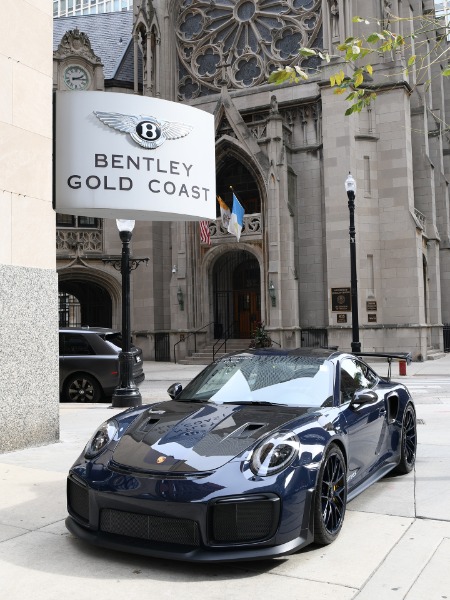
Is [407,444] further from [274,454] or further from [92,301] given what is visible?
[92,301]

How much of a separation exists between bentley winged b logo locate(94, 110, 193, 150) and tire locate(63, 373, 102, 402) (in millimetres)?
6064

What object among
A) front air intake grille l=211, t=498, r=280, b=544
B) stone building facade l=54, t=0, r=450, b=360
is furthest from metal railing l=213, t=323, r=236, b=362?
front air intake grille l=211, t=498, r=280, b=544

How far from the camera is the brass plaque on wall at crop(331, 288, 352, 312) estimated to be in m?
26.5

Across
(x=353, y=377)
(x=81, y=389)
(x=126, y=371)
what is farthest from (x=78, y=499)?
(x=81, y=389)

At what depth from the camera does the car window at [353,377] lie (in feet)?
19.1

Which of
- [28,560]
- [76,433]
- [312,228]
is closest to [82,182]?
[76,433]

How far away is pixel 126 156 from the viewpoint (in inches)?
375

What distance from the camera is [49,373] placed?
857 centimetres

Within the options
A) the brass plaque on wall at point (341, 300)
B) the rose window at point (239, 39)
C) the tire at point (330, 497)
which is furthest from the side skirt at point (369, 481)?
the rose window at point (239, 39)

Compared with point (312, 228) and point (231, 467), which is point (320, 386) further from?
point (312, 228)

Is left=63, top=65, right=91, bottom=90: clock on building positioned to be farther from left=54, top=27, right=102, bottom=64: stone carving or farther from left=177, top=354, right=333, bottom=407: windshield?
left=177, top=354, right=333, bottom=407: windshield

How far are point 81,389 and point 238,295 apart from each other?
18.4 m

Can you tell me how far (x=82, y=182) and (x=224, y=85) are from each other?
23706 millimetres

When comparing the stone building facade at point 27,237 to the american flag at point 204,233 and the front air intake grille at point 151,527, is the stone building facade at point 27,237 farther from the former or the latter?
the american flag at point 204,233
